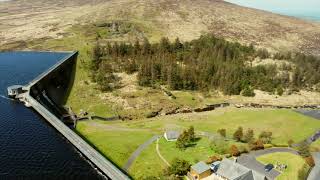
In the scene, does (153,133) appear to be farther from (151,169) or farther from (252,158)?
(252,158)

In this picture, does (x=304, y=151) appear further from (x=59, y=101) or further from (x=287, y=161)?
(x=59, y=101)

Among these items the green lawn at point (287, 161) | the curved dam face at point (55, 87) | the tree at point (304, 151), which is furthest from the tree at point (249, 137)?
the curved dam face at point (55, 87)

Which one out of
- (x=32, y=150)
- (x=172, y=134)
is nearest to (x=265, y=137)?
(x=172, y=134)

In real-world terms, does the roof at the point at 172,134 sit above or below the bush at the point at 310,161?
above

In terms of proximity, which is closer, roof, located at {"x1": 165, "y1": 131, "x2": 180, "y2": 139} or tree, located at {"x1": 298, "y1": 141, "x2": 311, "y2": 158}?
tree, located at {"x1": 298, "y1": 141, "x2": 311, "y2": 158}

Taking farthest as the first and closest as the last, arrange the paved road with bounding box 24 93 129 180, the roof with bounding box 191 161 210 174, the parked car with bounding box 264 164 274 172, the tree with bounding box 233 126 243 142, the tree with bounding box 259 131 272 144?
the tree with bounding box 259 131 272 144
the tree with bounding box 233 126 243 142
the parked car with bounding box 264 164 274 172
the roof with bounding box 191 161 210 174
the paved road with bounding box 24 93 129 180

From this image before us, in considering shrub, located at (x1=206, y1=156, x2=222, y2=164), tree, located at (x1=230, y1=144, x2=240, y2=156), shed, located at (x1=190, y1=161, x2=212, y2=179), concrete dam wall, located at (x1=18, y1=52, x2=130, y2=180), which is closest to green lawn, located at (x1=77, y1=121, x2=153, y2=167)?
concrete dam wall, located at (x1=18, y1=52, x2=130, y2=180)

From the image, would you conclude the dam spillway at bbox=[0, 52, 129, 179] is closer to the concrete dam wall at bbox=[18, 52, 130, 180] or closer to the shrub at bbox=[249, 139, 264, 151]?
the concrete dam wall at bbox=[18, 52, 130, 180]

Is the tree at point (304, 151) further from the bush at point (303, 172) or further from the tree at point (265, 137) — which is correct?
the tree at point (265, 137)
